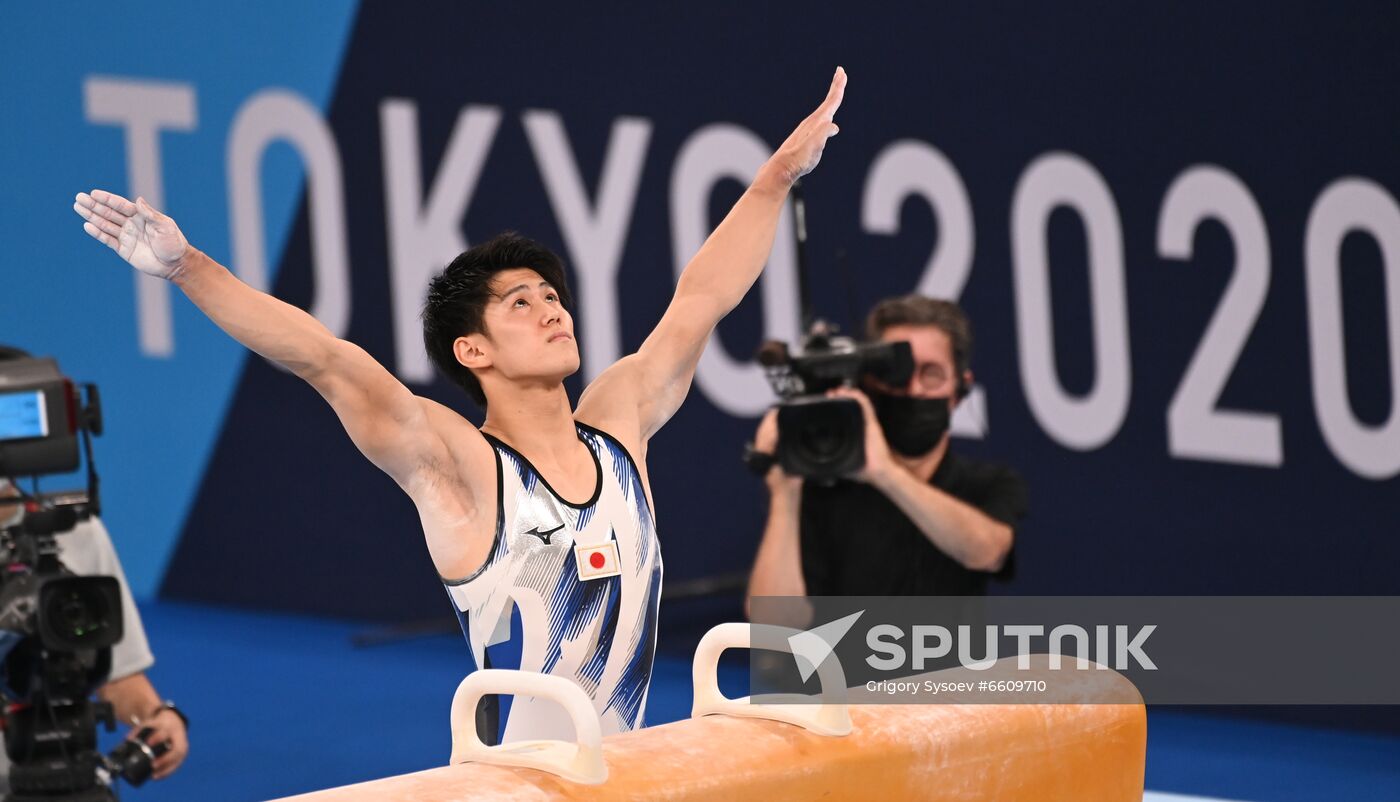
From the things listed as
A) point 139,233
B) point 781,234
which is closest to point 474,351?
point 139,233

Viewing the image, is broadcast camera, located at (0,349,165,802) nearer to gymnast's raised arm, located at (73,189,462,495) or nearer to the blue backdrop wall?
gymnast's raised arm, located at (73,189,462,495)

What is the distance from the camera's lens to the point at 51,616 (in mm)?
4391

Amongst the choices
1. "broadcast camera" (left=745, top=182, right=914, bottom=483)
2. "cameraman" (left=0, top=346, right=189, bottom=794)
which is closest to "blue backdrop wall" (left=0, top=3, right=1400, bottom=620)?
"broadcast camera" (left=745, top=182, right=914, bottom=483)

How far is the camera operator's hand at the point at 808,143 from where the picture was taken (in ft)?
12.5

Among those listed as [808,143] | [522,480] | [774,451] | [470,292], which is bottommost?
[774,451]

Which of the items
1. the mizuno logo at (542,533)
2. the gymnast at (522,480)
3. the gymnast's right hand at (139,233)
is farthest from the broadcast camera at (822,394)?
the gymnast's right hand at (139,233)

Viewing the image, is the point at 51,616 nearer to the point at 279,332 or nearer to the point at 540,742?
the point at 279,332

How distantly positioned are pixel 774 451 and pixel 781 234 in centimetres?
245

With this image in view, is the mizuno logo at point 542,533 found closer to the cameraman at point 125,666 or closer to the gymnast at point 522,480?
the gymnast at point 522,480

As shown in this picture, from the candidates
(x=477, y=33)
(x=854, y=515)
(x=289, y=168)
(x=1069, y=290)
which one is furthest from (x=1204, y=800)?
(x=289, y=168)

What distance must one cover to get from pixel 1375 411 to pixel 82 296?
611 centimetres

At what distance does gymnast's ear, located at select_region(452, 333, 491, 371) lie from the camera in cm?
348

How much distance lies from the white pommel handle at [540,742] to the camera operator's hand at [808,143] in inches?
56.8

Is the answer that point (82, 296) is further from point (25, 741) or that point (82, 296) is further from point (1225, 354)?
point (1225, 354)
